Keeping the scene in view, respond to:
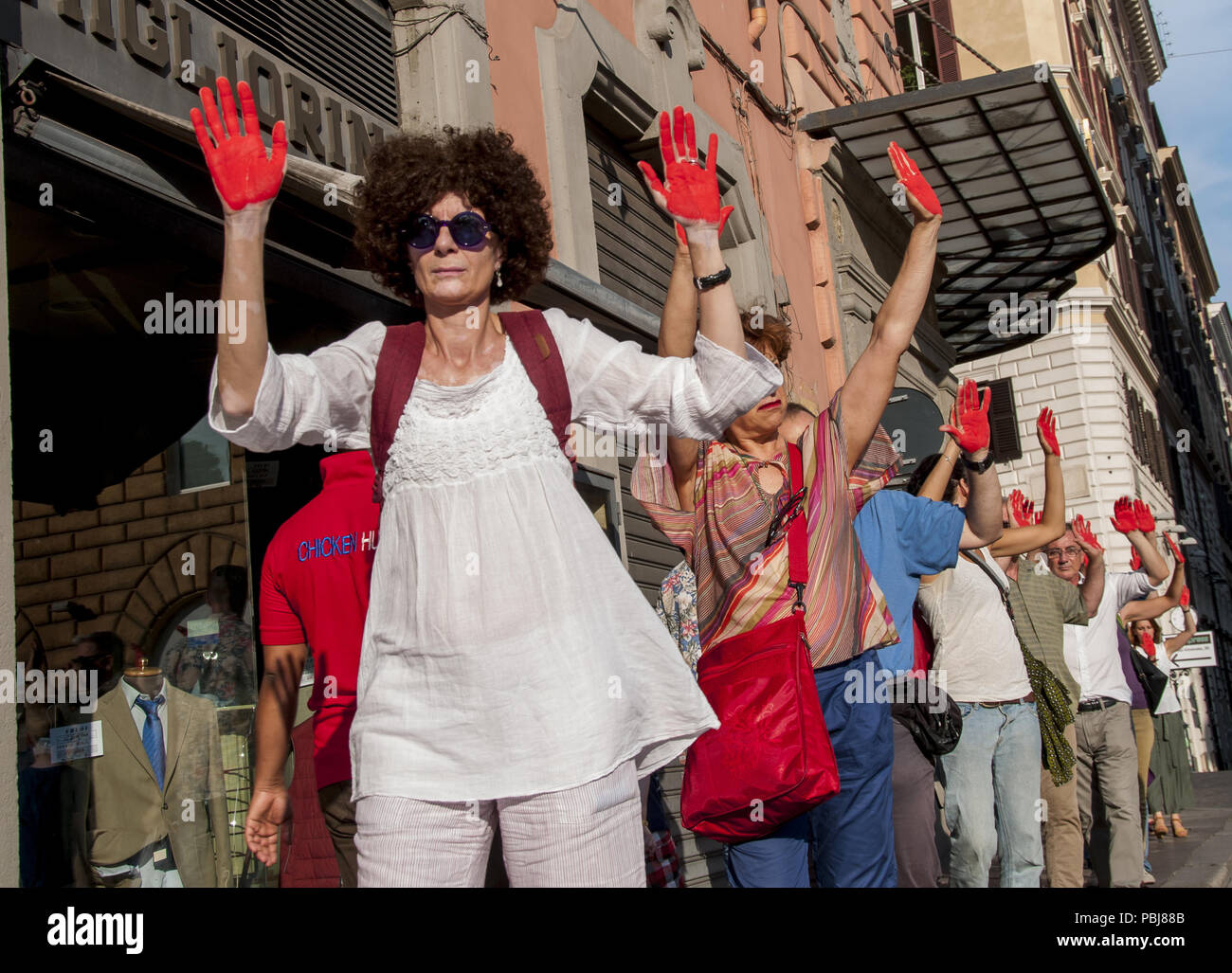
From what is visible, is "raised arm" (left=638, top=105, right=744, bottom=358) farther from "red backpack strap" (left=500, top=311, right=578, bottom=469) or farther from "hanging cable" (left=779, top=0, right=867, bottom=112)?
"hanging cable" (left=779, top=0, right=867, bottom=112)

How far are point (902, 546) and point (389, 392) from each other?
106 inches

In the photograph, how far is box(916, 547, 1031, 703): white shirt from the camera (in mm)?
6043

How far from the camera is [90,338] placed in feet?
21.0

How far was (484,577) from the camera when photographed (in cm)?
247

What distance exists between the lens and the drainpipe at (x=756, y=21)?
14.2 m

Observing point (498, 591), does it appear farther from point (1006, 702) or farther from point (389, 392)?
point (1006, 702)

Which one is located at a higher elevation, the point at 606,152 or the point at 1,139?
the point at 606,152

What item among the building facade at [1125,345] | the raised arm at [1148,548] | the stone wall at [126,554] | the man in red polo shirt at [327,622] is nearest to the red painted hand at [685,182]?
the man in red polo shirt at [327,622]

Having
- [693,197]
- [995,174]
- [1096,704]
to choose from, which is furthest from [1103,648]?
[995,174]

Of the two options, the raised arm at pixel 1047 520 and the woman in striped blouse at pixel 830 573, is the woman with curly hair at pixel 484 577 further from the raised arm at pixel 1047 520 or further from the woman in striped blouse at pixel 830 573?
the raised arm at pixel 1047 520
